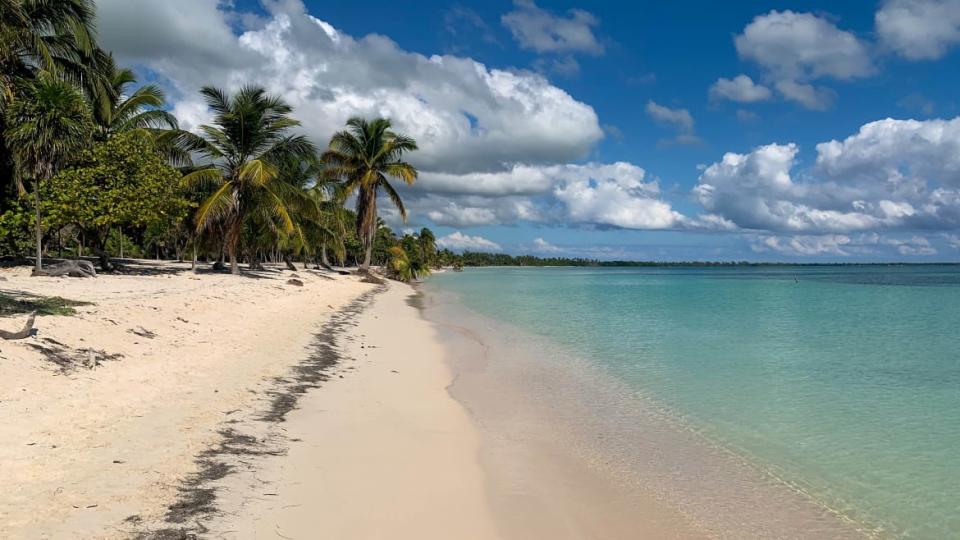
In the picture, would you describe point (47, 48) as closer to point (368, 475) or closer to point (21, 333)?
point (21, 333)

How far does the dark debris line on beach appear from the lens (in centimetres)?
389

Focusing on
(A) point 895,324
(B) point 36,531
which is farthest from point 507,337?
(A) point 895,324

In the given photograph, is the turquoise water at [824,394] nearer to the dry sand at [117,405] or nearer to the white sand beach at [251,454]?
the white sand beach at [251,454]

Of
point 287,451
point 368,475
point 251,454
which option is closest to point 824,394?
point 368,475

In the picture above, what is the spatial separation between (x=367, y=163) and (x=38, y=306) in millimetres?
28275

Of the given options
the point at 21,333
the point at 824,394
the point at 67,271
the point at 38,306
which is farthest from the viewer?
the point at 67,271

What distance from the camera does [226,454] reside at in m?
5.37

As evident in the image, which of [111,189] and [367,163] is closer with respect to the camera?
[111,189]

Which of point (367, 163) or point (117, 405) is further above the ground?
point (367, 163)

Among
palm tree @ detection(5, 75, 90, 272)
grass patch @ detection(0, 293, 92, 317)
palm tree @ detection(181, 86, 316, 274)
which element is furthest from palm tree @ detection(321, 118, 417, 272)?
grass patch @ detection(0, 293, 92, 317)

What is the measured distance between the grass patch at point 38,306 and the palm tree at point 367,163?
26357 mm

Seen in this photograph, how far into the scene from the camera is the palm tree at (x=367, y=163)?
37.2 metres

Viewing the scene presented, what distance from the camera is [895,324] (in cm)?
2283

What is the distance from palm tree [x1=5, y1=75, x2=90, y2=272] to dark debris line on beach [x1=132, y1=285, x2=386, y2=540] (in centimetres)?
1546
